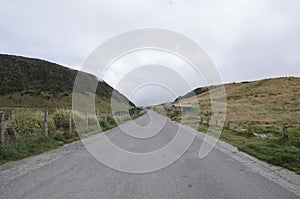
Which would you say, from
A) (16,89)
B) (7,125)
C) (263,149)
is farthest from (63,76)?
(263,149)

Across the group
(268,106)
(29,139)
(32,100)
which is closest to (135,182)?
(29,139)

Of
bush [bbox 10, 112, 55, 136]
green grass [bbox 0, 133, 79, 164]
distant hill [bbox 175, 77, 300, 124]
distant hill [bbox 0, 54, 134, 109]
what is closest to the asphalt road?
green grass [bbox 0, 133, 79, 164]

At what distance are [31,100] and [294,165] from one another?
45043mm

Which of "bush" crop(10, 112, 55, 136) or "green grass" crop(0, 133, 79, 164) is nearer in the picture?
"green grass" crop(0, 133, 79, 164)

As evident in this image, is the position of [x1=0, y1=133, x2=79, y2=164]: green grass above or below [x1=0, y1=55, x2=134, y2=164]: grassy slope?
below

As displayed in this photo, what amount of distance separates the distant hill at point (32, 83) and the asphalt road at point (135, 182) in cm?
3721

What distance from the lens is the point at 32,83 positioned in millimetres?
52781

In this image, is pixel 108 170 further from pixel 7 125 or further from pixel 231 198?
pixel 7 125

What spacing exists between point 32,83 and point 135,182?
178 feet

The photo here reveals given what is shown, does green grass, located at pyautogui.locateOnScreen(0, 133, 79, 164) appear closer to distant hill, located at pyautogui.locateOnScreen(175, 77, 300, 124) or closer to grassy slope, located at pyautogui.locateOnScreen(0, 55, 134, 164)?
grassy slope, located at pyautogui.locateOnScreen(0, 55, 134, 164)

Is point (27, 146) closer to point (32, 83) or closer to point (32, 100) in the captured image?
point (32, 100)

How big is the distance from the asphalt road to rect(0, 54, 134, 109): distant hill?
37.2 m

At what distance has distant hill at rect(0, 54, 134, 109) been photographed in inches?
1721

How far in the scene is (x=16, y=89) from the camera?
46.5 meters
